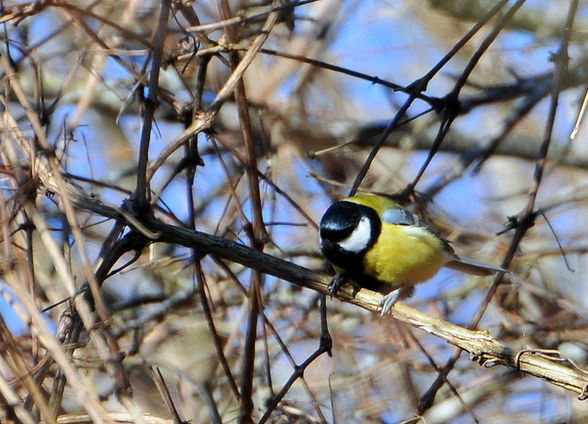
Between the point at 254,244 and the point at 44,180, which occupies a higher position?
the point at 254,244

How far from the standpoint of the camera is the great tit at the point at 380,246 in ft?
9.80

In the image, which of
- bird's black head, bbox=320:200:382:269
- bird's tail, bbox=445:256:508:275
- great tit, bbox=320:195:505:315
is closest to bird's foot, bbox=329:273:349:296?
great tit, bbox=320:195:505:315

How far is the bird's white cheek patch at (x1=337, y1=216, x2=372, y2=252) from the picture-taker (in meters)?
3.00

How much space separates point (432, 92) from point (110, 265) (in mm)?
4374

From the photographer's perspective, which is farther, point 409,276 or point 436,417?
point 436,417

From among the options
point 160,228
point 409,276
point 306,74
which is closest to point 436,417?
point 409,276

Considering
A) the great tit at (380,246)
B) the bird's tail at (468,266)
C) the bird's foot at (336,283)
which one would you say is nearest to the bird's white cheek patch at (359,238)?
the great tit at (380,246)

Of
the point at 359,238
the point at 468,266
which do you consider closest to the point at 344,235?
the point at 359,238

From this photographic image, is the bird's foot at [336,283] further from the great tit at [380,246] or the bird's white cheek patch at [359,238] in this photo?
the bird's white cheek patch at [359,238]

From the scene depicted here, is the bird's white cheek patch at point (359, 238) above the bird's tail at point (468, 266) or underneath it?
underneath

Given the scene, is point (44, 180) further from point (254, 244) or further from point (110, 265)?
point (254, 244)

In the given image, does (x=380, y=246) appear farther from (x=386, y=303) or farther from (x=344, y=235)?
(x=386, y=303)

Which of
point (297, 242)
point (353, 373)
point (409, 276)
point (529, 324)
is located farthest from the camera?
point (297, 242)

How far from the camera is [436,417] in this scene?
3.90 meters
